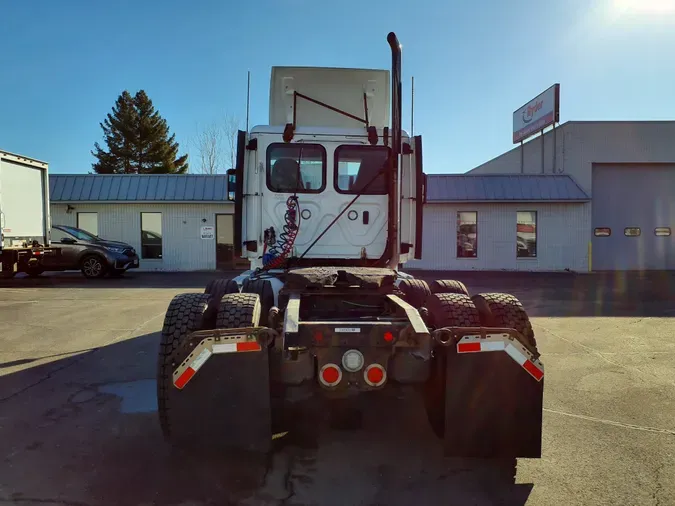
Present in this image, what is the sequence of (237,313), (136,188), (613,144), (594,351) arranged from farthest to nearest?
(613,144) → (136,188) → (594,351) → (237,313)

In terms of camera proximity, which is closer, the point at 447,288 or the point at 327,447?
the point at 327,447

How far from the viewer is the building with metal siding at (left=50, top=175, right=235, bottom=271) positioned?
2062 cm

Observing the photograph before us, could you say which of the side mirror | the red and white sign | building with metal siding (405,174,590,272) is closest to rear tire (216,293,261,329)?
the side mirror

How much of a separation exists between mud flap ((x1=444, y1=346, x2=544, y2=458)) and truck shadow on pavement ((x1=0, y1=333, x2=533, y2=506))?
327mm

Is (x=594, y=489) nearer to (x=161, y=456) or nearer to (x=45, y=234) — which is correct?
(x=161, y=456)

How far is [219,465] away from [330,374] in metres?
1.18

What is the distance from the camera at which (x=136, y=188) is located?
20.7m

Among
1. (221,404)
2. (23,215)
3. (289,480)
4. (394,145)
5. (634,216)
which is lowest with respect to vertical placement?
(289,480)

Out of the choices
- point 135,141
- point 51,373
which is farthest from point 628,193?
point 135,141

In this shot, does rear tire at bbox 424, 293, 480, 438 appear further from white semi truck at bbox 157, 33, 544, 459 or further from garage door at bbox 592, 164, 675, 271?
garage door at bbox 592, 164, 675, 271

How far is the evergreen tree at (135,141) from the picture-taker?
47812 mm

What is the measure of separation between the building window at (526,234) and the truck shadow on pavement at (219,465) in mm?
17623

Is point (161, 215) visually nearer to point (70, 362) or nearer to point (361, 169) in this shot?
point (70, 362)

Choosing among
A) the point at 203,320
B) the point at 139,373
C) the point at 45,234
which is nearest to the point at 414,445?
the point at 203,320
